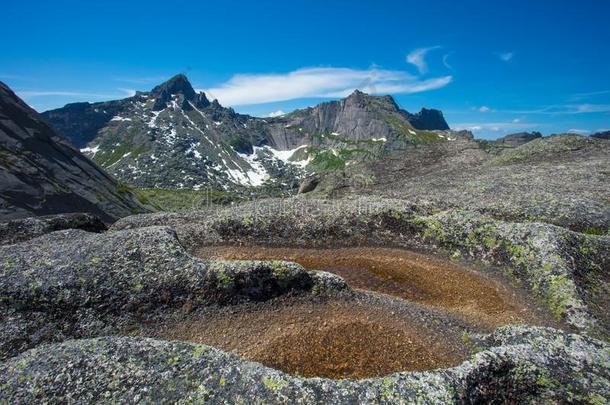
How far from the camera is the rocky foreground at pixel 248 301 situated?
53.1 ft

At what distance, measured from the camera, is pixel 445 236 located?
32.2 meters

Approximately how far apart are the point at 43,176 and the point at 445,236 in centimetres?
8002

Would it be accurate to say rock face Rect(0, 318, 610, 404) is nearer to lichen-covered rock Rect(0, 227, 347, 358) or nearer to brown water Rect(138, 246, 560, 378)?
brown water Rect(138, 246, 560, 378)

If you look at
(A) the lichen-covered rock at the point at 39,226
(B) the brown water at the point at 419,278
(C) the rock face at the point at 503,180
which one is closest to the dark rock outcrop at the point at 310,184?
(C) the rock face at the point at 503,180

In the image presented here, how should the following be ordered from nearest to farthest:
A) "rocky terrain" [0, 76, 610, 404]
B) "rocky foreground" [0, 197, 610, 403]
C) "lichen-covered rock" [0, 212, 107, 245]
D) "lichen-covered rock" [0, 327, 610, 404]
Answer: "lichen-covered rock" [0, 327, 610, 404] < "rocky foreground" [0, 197, 610, 403] < "rocky terrain" [0, 76, 610, 404] < "lichen-covered rock" [0, 212, 107, 245]

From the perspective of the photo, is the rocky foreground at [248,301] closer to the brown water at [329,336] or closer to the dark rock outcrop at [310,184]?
the brown water at [329,336]

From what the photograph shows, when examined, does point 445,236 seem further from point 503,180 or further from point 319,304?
point 503,180

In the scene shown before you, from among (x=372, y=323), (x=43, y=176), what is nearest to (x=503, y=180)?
(x=372, y=323)

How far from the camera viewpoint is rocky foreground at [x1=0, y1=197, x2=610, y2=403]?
1619cm

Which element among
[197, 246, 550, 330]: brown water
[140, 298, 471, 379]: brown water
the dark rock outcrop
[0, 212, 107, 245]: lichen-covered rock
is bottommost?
[140, 298, 471, 379]: brown water

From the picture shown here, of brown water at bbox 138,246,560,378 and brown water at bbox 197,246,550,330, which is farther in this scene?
brown water at bbox 197,246,550,330

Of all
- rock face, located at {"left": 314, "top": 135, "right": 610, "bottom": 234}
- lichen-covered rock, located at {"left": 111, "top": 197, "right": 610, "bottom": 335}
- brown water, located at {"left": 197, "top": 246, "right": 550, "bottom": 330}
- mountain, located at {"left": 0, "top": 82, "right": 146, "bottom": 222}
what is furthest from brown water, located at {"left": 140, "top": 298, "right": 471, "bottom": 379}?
mountain, located at {"left": 0, "top": 82, "right": 146, "bottom": 222}

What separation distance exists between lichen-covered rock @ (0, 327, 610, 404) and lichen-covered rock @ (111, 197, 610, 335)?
656 centimetres

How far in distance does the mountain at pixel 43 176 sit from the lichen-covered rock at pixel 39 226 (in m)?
26.5
